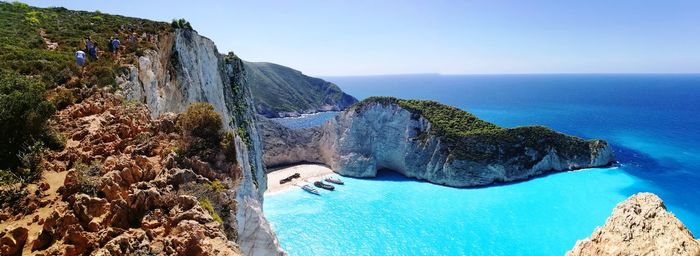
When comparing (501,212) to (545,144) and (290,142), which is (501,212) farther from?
(290,142)

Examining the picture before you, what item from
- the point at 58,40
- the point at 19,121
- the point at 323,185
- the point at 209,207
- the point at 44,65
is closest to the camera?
the point at 209,207

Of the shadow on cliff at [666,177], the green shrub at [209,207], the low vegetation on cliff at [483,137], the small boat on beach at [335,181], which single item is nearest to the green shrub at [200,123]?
the green shrub at [209,207]

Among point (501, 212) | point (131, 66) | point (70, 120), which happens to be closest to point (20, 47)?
point (131, 66)

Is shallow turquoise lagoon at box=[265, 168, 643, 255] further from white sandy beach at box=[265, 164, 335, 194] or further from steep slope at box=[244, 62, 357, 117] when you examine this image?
steep slope at box=[244, 62, 357, 117]

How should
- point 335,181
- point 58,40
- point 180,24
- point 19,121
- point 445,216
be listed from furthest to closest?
point 335,181 → point 445,216 → point 180,24 → point 58,40 → point 19,121

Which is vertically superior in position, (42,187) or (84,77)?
(84,77)

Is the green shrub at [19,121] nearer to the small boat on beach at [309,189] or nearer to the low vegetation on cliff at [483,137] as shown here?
the small boat on beach at [309,189]

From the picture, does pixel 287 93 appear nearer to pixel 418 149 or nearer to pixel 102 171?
pixel 418 149

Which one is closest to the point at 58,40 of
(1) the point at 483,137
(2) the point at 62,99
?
(2) the point at 62,99
